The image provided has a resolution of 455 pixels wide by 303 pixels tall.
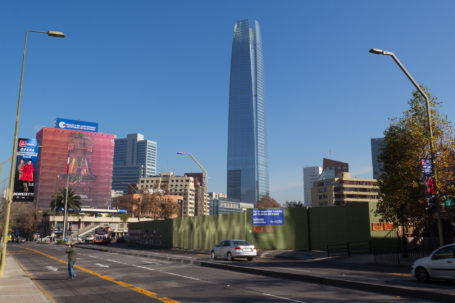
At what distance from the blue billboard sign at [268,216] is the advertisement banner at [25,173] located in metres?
20.5

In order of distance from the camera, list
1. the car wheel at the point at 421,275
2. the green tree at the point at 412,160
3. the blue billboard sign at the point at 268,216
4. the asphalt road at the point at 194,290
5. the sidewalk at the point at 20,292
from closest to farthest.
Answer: the sidewalk at the point at 20,292 < the asphalt road at the point at 194,290 < the car wheel at the point at 421,275 < the green tree at the point at 412,160 < the blue billboard sign at the point at 268,216

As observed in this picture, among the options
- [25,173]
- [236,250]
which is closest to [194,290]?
[236,250]

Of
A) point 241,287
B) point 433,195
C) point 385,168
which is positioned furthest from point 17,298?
point 385,168

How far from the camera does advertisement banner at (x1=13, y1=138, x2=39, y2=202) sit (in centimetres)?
2378

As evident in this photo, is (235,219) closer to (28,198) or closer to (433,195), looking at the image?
(28,198)

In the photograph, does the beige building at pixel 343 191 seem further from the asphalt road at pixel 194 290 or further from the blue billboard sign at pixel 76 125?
the asphalt road at pixel 194 290

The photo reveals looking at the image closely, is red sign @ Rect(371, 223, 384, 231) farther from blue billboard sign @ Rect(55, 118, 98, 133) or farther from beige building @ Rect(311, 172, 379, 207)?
blue billboard sign @ Rect(55, 118, 98, 133)

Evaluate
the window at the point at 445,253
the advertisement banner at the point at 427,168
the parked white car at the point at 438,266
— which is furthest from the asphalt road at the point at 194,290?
the advertisement banner at the point at 427,168

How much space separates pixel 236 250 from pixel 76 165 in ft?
571

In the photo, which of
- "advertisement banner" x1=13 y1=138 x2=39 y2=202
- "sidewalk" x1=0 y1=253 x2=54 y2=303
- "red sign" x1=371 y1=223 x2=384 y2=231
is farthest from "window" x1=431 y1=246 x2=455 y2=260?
"advertisement banner" x1=13 y1=138 x2=39 y2=202

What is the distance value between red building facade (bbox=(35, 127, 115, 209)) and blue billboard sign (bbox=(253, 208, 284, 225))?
155315mm

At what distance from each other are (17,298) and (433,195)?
57.9ft

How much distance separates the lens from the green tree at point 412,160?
23.6 metres

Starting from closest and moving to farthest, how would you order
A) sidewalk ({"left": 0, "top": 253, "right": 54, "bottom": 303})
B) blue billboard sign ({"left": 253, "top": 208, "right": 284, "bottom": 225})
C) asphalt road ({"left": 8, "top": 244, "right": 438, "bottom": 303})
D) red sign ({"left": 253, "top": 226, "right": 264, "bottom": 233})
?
1. sidewalk ({"left": 0, "top": 253, "right": 54, "bottom": 303})
2. asphalt road ({"left": 8, "top": 244, "right": 438, "bottom": 303})
3. blue billboard sign ({"left": 253, "top": 208, "right": 284, "bottom": 225})
4. red sign ({"left": 253, "top": 226, "right": 264, "bottom": 233})
